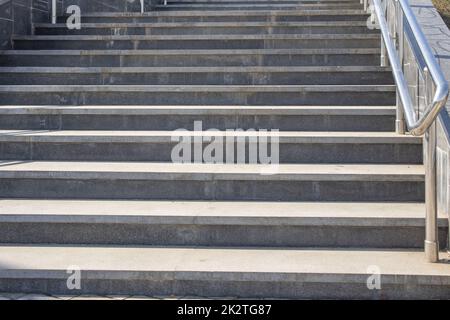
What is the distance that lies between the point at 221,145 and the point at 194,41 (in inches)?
81.5

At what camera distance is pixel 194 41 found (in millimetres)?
5215

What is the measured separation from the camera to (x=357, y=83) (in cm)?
450

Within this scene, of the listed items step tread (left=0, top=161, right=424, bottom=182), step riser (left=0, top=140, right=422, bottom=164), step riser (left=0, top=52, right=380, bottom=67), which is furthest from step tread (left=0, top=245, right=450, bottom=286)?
step riser (left=0, top=52, right=380, bottom=67)

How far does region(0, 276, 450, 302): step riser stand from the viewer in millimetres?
2488

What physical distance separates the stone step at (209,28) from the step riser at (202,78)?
1124 millimetres

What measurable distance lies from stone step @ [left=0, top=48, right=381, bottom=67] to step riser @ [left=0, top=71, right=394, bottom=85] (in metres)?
0.31

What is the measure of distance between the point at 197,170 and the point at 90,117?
127 cm

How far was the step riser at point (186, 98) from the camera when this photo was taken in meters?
4.23

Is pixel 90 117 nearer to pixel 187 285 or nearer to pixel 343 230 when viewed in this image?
pixel 187 285

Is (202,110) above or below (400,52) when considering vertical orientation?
below

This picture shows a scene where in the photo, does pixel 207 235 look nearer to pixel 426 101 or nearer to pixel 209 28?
pixel 426 101

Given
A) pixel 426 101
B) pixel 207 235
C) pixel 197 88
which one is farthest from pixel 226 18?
pixel 207 235

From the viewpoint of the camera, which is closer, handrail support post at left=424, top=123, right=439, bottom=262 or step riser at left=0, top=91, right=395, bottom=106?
handrail support post at left=424, top=123, right=439, bottom=262

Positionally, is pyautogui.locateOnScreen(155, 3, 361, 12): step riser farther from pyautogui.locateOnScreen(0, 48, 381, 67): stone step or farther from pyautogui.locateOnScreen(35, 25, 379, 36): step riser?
pyautogui.locateOnScreen(0, 48, 381, 67): stone step
